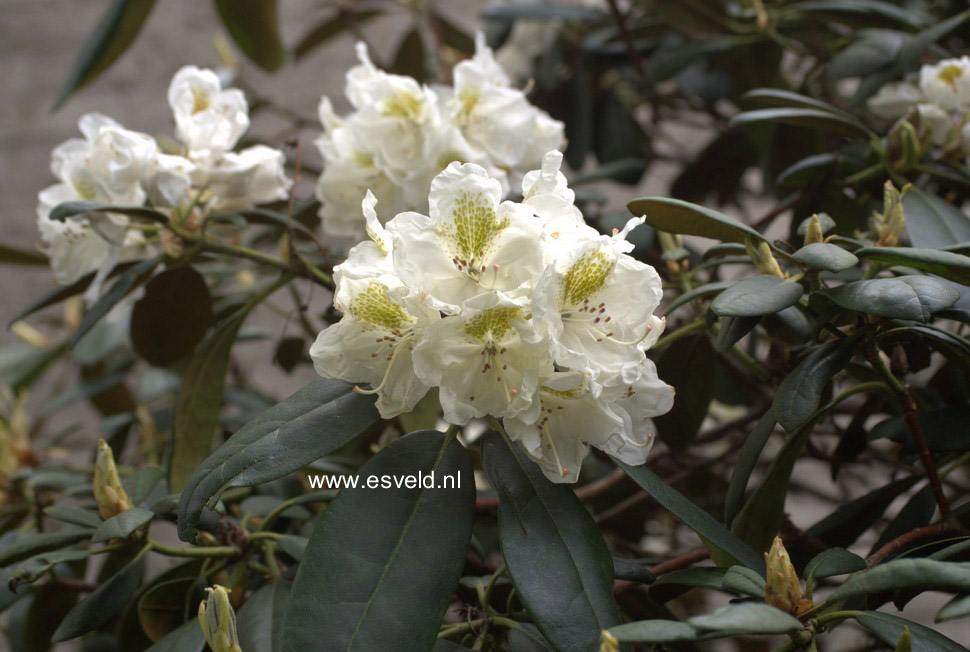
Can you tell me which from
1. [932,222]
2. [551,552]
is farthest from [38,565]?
[932,222]

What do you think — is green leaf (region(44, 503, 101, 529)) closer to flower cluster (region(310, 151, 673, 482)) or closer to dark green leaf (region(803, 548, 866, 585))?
flower cluster (region(310, 151, 673, 482))

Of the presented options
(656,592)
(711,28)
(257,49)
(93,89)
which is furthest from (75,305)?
(656,592)

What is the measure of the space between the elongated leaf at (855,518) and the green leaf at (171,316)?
2.22 feet

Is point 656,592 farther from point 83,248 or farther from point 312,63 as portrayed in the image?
point 312,63

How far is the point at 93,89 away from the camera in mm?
2346

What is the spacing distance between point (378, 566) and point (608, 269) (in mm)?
251

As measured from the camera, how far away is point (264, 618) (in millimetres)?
617

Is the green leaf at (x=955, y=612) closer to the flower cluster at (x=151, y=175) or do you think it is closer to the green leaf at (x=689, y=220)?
the green leaf at (x=689, y=220)

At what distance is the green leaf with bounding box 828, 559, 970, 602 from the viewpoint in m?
0.43

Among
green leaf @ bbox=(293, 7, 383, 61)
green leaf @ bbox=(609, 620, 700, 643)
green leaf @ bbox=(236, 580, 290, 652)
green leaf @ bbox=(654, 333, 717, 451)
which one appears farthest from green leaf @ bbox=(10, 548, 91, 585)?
green leaf @ bbox=(293, 7, 383, 61)

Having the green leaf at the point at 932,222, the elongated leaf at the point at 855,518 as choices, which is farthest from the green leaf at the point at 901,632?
the green leaf at the point at 932,222

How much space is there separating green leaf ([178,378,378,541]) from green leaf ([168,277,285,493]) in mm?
233

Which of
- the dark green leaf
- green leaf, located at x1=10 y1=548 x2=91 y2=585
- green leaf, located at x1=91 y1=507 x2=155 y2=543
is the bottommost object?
green leaf, located at x1=10 y1=548 x2=91 y2=585

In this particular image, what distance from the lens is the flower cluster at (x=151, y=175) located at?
791 millimetres
